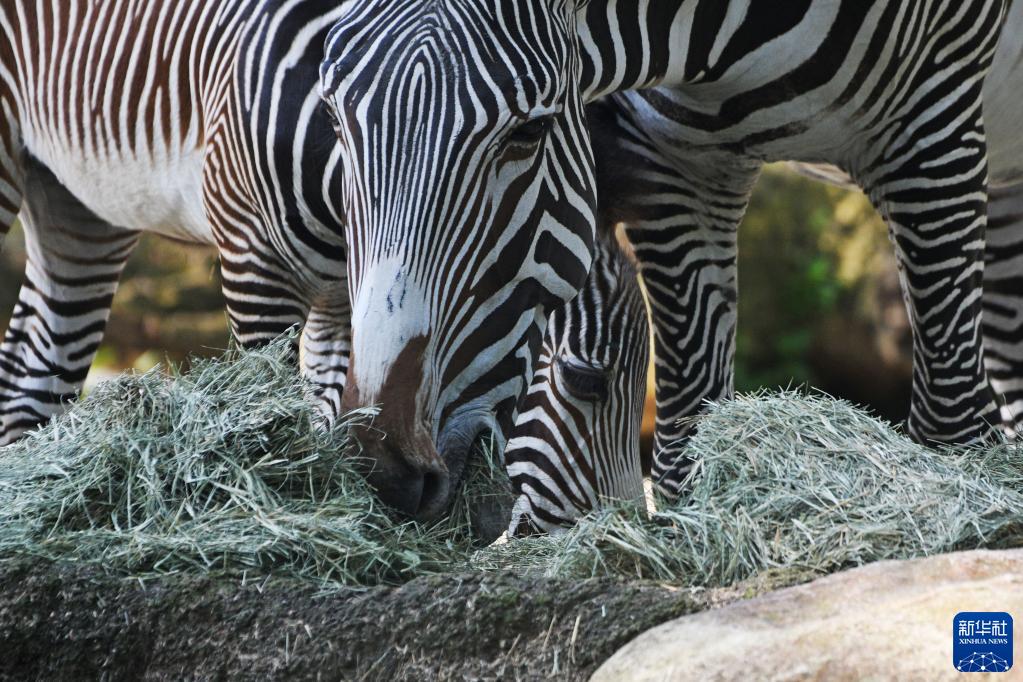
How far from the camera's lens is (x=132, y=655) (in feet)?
7.02

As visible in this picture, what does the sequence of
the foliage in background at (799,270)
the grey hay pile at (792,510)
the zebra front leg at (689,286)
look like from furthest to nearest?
the foliage in background at (799,270), the zebra front leg at (689,286), the grey hay pile at (792,510)

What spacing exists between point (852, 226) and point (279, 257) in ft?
25.8

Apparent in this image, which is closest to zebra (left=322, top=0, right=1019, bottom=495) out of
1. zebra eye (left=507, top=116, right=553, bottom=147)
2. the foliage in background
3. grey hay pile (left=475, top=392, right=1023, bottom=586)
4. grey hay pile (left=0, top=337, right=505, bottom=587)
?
zebra eye (left=507, top=116, right=553, bottom=147)

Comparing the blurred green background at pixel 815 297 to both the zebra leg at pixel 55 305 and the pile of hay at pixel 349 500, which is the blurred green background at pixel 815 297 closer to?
the zebra leg at pixel 55 305

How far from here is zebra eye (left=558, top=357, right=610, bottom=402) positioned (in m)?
3.72

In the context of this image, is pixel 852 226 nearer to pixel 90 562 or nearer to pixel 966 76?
pixel 966 76

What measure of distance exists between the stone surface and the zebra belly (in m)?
2.25

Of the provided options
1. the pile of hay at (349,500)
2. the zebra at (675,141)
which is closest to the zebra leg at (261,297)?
the pile of hay at (349,500)

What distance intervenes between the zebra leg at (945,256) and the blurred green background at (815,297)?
6509 mm

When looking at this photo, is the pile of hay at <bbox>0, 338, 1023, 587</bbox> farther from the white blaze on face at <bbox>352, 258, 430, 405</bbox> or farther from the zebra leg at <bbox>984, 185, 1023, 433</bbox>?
the zebra leg at <bbox>984, 185, 1023, 433</bbox>

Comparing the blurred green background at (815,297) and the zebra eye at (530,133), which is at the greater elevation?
the zebra eye at (530,133)

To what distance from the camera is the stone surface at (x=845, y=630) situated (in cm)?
175

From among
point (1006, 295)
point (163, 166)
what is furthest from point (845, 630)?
point (1006, 295)

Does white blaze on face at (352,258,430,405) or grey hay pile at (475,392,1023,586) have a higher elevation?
white blaze on face at (352,258,430,405)
